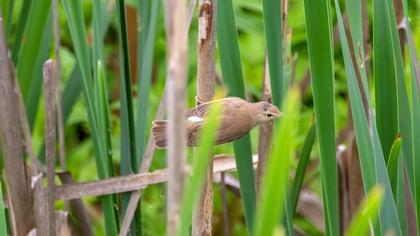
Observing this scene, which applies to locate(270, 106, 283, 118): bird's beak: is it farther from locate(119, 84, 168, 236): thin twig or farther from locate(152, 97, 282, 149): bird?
locate(119, 84, 168, 236): thin twig

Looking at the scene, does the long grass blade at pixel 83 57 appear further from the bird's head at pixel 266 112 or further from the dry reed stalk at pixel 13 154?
the bird's head at pixel 266 112

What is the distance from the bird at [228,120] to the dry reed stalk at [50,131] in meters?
0.29

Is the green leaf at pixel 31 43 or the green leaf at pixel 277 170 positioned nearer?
the green leaf at pixel 277 170

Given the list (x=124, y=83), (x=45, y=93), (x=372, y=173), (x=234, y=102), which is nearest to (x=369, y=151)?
(x=372, y=173)

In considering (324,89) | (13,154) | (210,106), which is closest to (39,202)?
(13,154)

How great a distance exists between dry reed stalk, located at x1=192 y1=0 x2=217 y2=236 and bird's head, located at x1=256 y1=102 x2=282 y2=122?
0.54 ft

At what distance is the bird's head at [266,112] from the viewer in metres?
1.39

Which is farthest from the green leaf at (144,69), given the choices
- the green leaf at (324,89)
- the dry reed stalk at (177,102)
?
the dry reed stalk at (177,102)

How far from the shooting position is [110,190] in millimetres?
1562

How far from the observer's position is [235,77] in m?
1.36

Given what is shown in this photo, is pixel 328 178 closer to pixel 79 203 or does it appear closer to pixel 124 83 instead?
pixel 124 83

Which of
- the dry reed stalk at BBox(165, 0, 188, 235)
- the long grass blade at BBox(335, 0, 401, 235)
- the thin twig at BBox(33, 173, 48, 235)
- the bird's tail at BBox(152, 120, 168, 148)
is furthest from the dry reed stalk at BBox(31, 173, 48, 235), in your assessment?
the dry reed stalk at BBox(165, 0, 188, 235)

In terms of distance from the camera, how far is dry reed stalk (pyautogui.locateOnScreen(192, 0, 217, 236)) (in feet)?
4.02

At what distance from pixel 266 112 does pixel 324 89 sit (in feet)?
0.73
